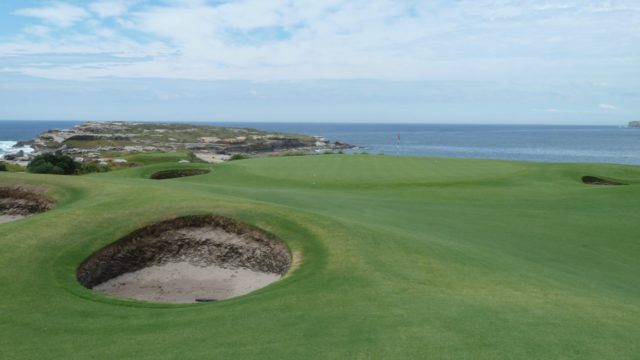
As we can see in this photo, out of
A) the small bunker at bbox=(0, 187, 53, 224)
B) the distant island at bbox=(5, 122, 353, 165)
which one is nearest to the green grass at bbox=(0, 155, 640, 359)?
the small bunker at bbox=(0, 187, 53, 224)

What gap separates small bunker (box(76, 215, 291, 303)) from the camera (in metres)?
13.5

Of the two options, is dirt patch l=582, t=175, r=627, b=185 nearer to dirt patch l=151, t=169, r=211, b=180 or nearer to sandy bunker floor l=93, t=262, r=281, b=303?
dirt patch l=151, t=169, r=211, b=180

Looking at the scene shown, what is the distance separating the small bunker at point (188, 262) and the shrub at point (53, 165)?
31435 mm

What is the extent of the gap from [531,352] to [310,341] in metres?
3.12

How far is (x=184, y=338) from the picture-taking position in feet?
27.3

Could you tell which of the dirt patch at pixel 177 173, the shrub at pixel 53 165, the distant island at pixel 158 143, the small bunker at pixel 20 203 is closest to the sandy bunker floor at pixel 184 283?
the small bunker at pixel 20 203

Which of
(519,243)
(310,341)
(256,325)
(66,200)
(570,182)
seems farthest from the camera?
(570,182)

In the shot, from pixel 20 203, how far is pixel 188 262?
10014 millimetres

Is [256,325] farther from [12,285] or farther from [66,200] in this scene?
[66,200]

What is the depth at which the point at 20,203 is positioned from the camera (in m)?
20.7

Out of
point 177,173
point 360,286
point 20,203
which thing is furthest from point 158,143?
point 360,286

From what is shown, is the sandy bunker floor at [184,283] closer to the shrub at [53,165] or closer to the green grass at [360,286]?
→ the green grass at [360,286]

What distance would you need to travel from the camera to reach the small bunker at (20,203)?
20.2 meters

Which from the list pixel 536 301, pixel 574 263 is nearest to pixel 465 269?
pixel 536 301
